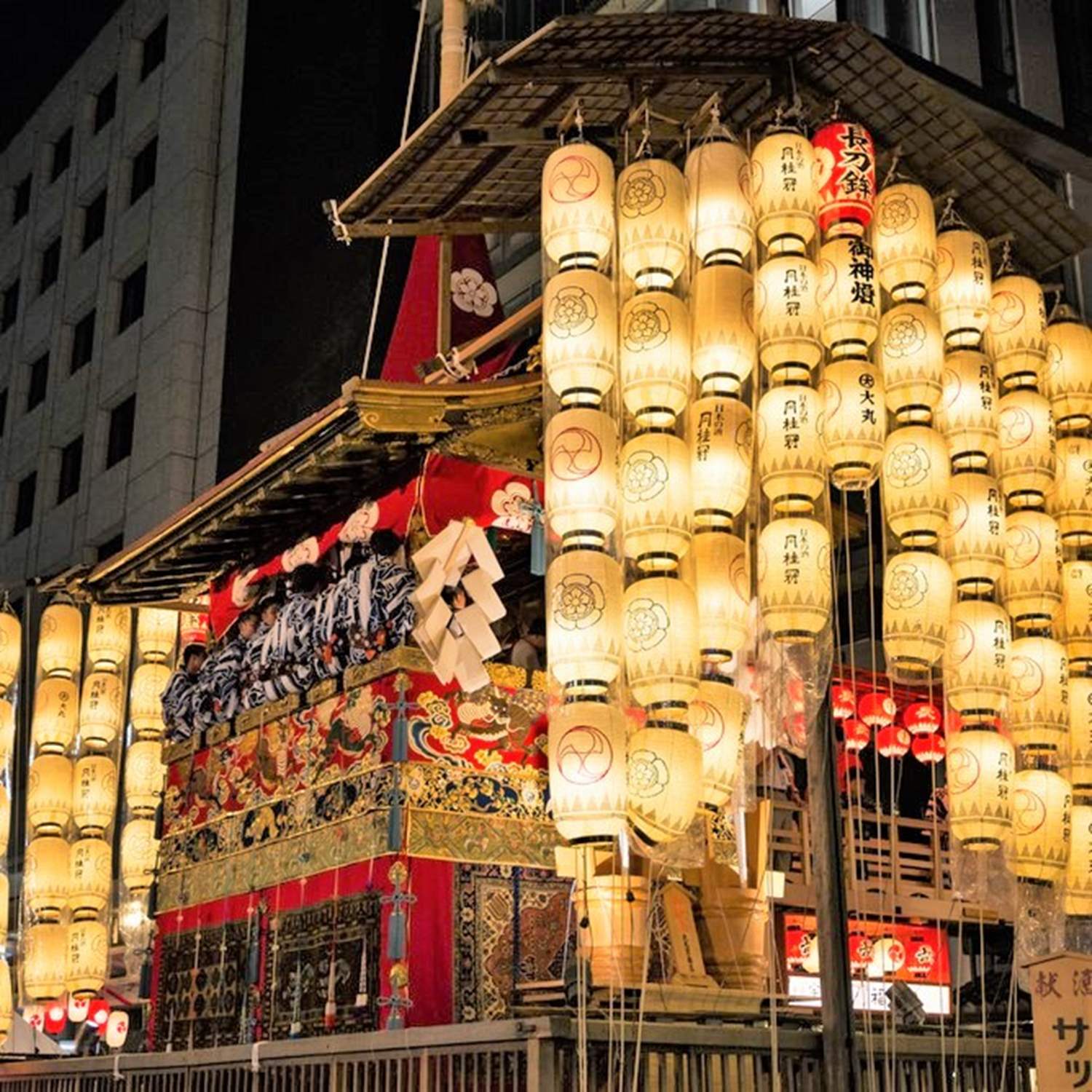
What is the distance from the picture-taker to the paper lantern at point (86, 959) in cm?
1093

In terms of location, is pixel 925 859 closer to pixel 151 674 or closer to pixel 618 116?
pixel 151 674

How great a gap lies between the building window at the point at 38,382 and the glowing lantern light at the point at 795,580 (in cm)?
2336

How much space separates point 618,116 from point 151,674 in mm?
6603

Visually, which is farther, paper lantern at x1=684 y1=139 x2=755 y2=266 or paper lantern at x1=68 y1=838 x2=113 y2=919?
paper lantern at x1=68 y1=838 x2=113 y2=919

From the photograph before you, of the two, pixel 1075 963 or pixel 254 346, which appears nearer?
pixel 1075 963

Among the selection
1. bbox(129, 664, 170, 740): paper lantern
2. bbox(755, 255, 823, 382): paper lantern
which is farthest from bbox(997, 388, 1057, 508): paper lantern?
bbox(129, 664, 170, 740): paper lantern

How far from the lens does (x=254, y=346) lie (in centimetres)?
2178

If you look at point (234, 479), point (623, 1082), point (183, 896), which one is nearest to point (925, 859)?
point (183, 896)

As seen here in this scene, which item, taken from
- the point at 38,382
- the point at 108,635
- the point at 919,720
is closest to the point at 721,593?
the point at 108,635

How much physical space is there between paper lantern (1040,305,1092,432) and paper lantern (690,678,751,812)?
3002 millimetres

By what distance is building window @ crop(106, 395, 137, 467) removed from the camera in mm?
24723

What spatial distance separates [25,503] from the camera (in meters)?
27.5

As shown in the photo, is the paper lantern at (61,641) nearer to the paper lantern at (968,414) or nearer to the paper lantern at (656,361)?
the paper lantern at (656,361)

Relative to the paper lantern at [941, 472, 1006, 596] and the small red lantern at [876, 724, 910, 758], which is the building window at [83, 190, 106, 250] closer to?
the small red lantern at [876, 724, 910, 758]
